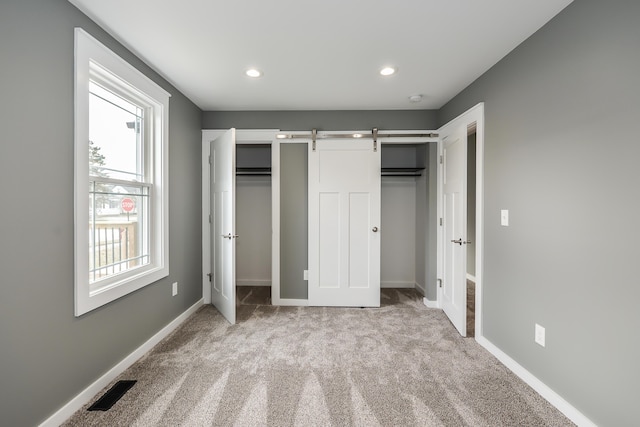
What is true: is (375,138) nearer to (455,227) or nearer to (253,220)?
(455,227)

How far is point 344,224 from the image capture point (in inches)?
135

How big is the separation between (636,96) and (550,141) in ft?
1.61

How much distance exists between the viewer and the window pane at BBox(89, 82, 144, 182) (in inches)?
75.7

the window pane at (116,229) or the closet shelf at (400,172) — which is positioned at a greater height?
the closet shelf at (400,172)

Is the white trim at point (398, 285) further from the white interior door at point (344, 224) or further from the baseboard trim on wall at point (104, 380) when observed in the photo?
the baseboard trim on wall at point (104, 380)

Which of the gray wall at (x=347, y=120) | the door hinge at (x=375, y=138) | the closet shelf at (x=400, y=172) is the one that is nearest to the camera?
the door hinge at (x=375, y=138)

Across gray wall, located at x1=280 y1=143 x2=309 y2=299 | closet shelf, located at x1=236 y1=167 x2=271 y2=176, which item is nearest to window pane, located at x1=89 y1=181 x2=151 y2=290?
gray wall, located at x1=280 y1=143 x2=309 y2=299

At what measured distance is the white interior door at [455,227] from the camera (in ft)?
8.87

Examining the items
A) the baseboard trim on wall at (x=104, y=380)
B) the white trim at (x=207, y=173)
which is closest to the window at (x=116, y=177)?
the baseboard trim on wall at (x=104, y=380)

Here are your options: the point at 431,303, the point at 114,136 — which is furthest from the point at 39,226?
the point at 431,303

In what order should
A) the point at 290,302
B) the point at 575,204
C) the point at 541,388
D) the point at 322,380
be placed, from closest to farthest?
1. the point at 575,204
2. the point at 541,388
3. the point at 322,380
4. the point at 290,302

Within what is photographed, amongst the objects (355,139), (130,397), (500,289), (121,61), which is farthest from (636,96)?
(130,397)

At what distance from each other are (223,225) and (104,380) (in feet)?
5.30

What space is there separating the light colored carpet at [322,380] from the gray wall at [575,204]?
0.36 m
